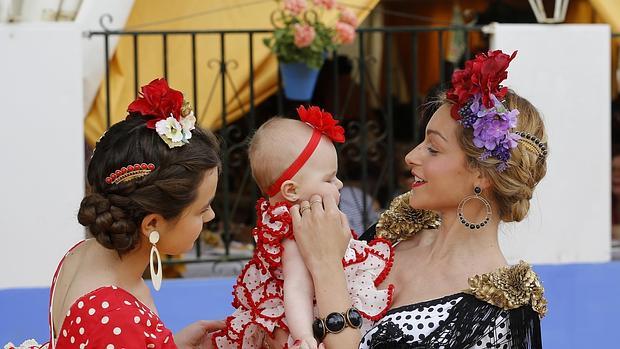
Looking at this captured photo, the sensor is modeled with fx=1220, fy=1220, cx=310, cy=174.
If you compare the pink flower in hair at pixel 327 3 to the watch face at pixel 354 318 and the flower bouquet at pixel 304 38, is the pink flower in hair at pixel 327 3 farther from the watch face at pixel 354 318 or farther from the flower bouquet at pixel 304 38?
the watch face at pixel 354 318

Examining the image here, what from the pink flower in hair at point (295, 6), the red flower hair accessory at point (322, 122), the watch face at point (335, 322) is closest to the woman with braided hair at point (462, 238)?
the watch face at point (335, 322)

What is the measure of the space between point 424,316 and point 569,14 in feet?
13.9

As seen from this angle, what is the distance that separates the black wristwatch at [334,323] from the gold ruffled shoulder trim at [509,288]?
307 millimetres

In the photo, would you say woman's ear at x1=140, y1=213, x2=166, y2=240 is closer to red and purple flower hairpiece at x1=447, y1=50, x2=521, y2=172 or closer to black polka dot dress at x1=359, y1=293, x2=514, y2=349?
black polka dot dress at x1=359, y1=293, x2=514, y2=349

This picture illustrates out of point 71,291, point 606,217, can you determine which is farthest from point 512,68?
point 71,291

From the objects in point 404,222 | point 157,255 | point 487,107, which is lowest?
point 404,222

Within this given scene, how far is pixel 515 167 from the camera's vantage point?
303cm

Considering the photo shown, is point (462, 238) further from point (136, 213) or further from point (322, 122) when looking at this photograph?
point (136, 213)

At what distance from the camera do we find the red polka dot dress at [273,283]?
118 inches

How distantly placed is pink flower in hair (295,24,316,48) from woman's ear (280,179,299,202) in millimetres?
2627

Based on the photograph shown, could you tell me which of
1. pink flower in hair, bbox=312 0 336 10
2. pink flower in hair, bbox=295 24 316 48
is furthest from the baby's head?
pink flower in hair, bbox=312 0 336 10

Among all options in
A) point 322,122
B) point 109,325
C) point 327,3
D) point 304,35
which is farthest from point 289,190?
point 327,3

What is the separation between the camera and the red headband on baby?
3.04 metres

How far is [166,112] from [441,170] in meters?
0.76
